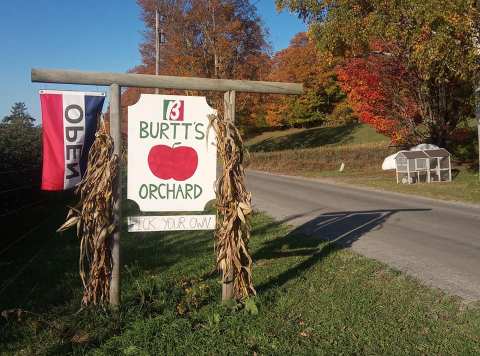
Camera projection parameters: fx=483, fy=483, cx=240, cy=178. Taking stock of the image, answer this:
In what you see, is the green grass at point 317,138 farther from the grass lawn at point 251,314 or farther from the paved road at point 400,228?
the grass lawn at point 251,314

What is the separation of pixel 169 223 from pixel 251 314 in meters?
1.24

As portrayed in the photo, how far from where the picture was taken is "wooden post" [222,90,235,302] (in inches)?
187

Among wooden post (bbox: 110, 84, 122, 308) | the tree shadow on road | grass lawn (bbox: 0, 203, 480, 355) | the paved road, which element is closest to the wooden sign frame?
wooden post (bbox: 110, 84, 122, 308)

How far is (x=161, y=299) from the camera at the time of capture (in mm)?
4957

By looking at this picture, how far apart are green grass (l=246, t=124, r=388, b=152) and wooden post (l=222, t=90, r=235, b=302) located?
36.9 meters

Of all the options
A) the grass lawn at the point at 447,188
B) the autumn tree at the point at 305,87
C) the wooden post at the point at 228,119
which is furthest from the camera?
the autumn tree at the point at 305,87

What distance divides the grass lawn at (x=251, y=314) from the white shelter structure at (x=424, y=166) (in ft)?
46.8

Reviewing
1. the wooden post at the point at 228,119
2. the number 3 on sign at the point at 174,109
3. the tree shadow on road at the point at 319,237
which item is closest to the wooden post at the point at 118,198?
the number 3 on sign at the point at 174,109

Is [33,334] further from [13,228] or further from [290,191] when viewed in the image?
[290,191]

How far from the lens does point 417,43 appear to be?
15.4 metres

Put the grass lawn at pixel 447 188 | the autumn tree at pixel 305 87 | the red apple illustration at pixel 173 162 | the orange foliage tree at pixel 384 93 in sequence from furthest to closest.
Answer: the autumn tree at pixel 305 87 → the orange foliage tree at pixel 384 93 → the grass lawn at pixel 447 188 → the red apple illustration at pixel 173 162

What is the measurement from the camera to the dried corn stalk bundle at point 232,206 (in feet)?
15.3

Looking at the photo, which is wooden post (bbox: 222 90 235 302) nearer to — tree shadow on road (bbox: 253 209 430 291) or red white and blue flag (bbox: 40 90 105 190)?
tree shadow on road (bbox: 253 209 430 291)

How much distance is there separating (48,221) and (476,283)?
7.79m
